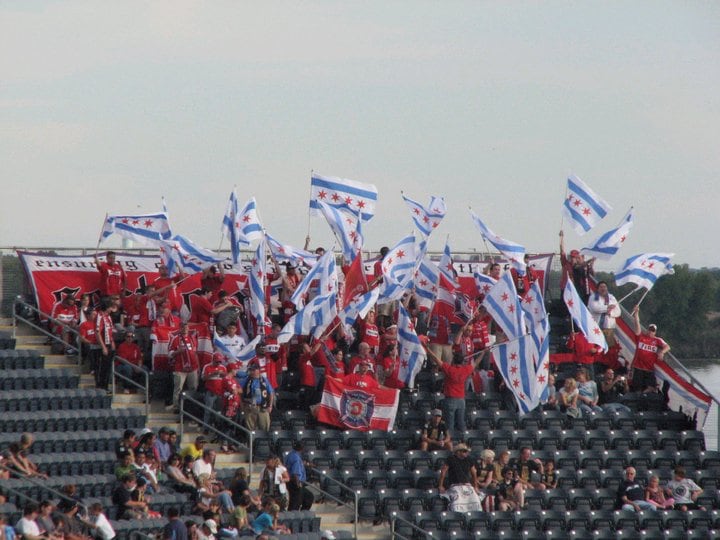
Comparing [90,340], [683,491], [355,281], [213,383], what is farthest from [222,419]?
[683,491]

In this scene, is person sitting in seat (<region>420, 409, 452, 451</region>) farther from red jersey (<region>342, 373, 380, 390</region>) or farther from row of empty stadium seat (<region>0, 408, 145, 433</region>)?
row of empty stadium seat (<region>0, 408, 145, 433</region>)

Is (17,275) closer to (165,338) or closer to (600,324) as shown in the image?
(165,338)

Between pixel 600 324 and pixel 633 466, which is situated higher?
pixel 600 324

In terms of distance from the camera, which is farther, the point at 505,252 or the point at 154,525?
the point at 505,252

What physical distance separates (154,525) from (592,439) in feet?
31.1

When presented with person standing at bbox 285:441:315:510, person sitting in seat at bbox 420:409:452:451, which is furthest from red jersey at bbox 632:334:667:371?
person standing at bbox 285:441:315:510

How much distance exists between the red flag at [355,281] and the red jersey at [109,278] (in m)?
4.33

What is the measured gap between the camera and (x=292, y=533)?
2533cm

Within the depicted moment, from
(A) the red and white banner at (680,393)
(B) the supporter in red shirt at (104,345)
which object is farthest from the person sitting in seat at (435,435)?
(B) the supporter in red shirt at (104,345)

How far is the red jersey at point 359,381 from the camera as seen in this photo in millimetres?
28484

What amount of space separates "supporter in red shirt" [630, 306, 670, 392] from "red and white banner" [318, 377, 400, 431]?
5.87 meters

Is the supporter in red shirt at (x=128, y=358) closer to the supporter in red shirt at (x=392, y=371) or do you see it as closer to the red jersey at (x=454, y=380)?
the supporter in red shirt at (x=392, y=371)

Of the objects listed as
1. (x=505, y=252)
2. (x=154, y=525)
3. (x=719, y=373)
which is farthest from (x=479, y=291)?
(x=719, y=373)

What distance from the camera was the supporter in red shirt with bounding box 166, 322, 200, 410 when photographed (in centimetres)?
2803
